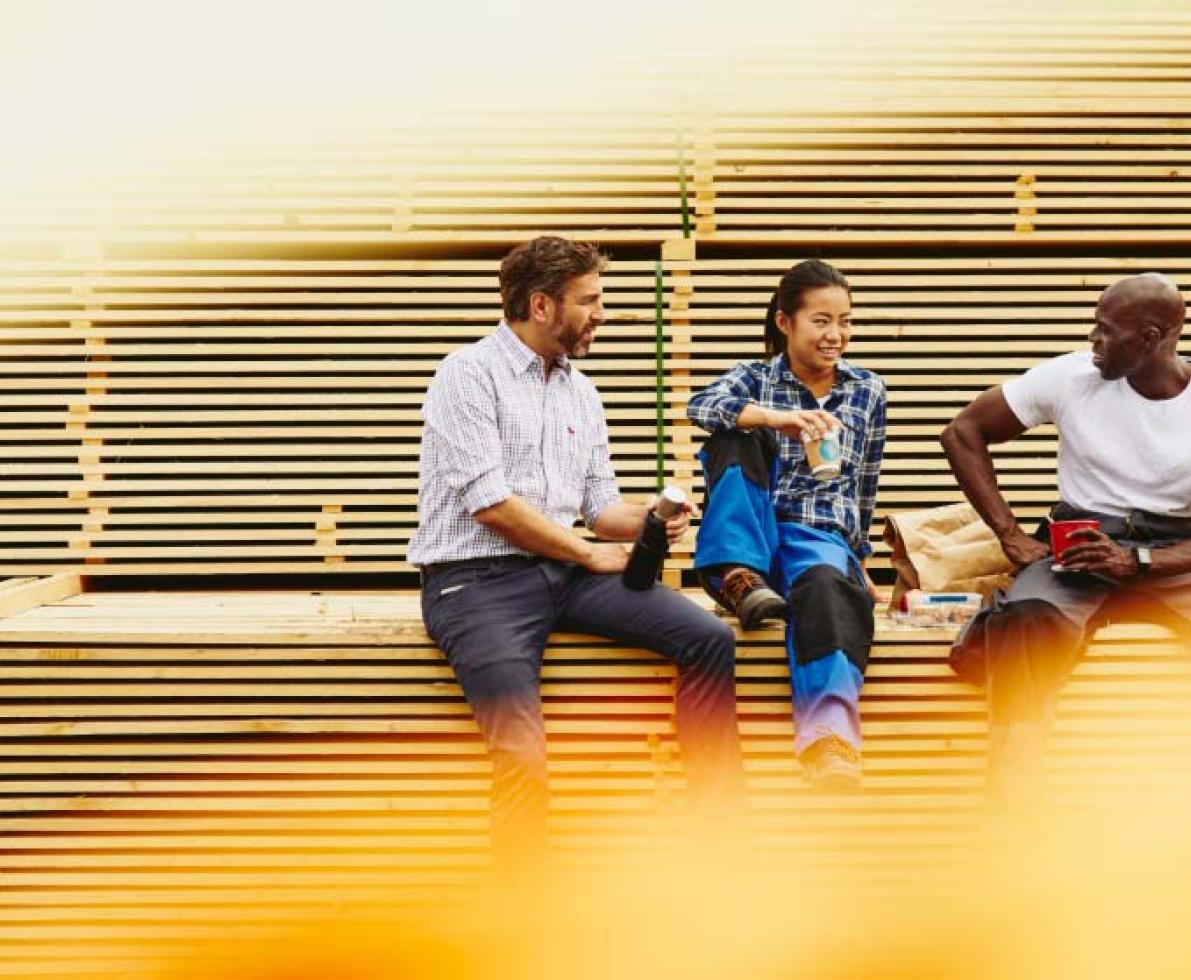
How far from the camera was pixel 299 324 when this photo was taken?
4.70 metres

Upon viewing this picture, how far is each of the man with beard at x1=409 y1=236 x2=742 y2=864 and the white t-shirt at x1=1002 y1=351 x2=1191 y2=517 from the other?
1.18 meters

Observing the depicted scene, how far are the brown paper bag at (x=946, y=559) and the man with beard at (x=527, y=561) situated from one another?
83cm

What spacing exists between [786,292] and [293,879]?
2205mm

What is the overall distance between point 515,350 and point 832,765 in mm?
1378

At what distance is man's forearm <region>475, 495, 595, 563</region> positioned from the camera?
3268mm

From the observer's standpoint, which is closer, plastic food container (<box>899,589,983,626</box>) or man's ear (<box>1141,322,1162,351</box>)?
man's ear (<box>1141,322,1162,351</box>)

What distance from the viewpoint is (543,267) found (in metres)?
3.43

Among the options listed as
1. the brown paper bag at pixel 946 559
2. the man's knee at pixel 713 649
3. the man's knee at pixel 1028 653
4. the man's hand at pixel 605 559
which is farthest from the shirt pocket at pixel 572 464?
the man's knee at pixel 1028 653

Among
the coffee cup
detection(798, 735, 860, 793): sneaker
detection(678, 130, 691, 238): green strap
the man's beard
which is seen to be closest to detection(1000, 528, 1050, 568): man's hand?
the coffee cup

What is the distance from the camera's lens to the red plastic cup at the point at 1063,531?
3.41 metres

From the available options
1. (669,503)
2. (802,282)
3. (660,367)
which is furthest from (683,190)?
(669,503)

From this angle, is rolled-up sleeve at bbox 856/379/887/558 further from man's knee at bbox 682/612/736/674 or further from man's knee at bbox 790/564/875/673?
man's knee at bbox 682/612/736/674

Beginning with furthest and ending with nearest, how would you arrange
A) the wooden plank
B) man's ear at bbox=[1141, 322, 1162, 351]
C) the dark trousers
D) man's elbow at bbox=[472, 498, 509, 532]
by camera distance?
the wooden plank, man's ear at bbox=[1141, 322, 1162, 351], man's elbow at bbox=[472, 498, 509, 532], the dark trousers

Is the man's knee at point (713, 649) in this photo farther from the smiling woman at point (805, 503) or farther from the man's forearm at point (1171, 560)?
the man's forearm at point (1171, 560)
